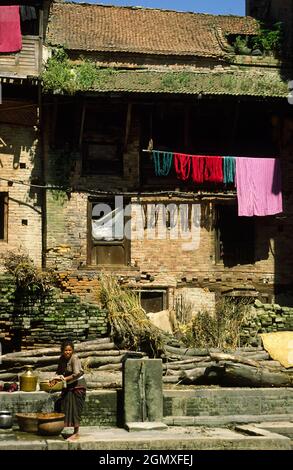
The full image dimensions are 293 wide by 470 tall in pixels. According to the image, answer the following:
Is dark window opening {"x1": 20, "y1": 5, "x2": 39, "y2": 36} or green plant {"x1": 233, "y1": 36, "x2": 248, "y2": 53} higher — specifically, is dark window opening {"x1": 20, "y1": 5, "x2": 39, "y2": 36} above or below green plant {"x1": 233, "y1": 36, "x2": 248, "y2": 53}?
below

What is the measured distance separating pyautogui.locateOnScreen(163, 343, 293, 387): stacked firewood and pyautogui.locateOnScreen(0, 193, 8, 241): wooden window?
19.7 feet

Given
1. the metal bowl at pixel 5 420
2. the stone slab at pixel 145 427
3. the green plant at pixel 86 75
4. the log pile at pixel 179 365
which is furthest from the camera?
the green plant at pixel 86 75

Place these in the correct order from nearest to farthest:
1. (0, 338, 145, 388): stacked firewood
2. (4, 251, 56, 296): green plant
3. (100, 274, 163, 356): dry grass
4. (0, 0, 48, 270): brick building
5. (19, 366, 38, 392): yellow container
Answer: (19, 366, 38, 392): yellow container → (0, 338, 145, 388): stacked firewood → (100, 274, 163, 356): dry grass → (4, 251, 56, 296): green plant → (0, 0, 48, 270): brick building

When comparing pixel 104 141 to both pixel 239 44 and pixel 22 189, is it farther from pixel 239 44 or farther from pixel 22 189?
pixel 239 44

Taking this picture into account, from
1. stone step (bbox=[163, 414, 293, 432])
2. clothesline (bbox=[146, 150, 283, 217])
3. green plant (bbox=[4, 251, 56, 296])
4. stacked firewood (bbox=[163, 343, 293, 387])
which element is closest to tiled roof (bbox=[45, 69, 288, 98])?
clothesline (bbox=[146, 150, 283, 217])

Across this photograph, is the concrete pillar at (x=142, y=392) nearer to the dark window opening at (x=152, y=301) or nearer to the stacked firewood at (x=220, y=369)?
the stacked firewood at (x=220, y=369)

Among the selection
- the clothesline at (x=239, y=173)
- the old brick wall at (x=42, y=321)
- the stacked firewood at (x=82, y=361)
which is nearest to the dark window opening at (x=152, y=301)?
the old brick wall at (x=42, y=321)

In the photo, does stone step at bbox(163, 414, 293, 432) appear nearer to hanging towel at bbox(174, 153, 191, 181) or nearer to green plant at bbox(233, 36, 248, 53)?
hanging towel at bbox(174, 153, 191, 181)

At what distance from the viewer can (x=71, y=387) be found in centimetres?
1423

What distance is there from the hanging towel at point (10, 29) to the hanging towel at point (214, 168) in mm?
6145

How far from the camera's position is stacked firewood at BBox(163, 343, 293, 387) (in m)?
17.9

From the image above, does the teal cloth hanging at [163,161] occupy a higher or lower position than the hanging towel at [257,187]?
higher

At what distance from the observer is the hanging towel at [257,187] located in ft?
75.6

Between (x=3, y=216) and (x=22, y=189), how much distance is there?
3.02ft
